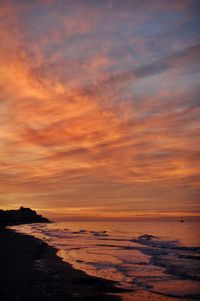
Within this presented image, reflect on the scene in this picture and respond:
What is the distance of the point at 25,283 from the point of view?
18.1 meters

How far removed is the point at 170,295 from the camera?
17234mm

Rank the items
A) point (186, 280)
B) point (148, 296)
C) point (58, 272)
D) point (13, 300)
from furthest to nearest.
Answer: point (58, 272) → point (186, 280) → point (148, 296) → point (13, 300)

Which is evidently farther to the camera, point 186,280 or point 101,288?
point 186,280

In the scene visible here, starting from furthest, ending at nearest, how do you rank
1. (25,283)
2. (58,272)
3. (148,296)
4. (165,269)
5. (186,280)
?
(165,269) → (58,272) → (186,280) → (25,283) → (148,296)

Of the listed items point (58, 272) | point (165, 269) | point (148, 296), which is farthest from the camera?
point (165, 269)

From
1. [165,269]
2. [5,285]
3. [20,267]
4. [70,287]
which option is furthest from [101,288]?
[165,269]

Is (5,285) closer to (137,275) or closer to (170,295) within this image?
(170,295)

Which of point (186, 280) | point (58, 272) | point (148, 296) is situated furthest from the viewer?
point (58, 272)

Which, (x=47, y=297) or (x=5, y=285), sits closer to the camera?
(x=47, y=297)

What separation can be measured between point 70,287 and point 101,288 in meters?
1.58

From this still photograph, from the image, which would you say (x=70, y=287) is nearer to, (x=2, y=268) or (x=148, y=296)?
(x=148, y=296)

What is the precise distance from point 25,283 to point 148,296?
6.20 metres

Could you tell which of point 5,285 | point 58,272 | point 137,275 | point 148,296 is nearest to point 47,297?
point 5,285

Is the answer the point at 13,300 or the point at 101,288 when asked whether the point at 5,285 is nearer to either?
the point at 13,300
